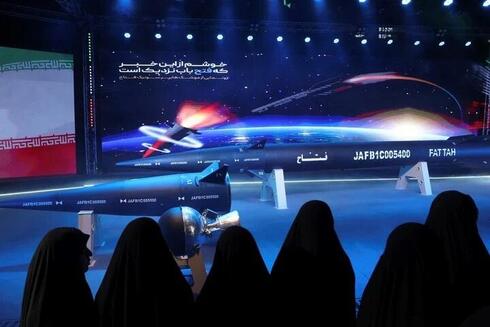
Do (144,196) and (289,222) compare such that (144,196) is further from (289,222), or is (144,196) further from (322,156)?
(322,156)

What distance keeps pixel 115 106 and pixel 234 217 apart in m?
6.85

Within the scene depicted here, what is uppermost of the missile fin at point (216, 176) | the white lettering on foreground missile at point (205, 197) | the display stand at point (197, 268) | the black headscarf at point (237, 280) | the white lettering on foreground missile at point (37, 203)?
the missile fin at point (216, 176)

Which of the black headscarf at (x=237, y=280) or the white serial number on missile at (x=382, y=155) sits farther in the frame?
the white serial number on missile at (x=382, y=155)

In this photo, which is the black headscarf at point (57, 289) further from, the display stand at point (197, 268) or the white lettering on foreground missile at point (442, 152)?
the white lettering on foreground missile at point (442, 152)

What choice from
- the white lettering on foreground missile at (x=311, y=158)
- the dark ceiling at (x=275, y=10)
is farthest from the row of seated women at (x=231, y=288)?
the dark ceiling at (x=275, y=10)

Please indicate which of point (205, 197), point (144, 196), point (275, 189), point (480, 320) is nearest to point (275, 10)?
point (275, 189)

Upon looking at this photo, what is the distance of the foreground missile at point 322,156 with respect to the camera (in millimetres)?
8422

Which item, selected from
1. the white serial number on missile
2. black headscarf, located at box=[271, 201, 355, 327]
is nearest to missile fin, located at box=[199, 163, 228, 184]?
black headscarf, located at box=[271, 201, 355, 327]

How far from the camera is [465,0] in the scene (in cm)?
963

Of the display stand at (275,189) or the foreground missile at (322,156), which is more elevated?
the foreground missile at (322,156)

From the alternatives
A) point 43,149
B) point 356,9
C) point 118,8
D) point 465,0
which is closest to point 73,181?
point 43,149

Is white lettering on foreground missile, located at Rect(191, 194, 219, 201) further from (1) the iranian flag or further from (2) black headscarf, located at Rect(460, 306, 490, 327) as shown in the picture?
(1) the iranian flag

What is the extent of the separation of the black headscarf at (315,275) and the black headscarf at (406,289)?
1.45ft

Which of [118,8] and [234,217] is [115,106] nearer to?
[118,8]
